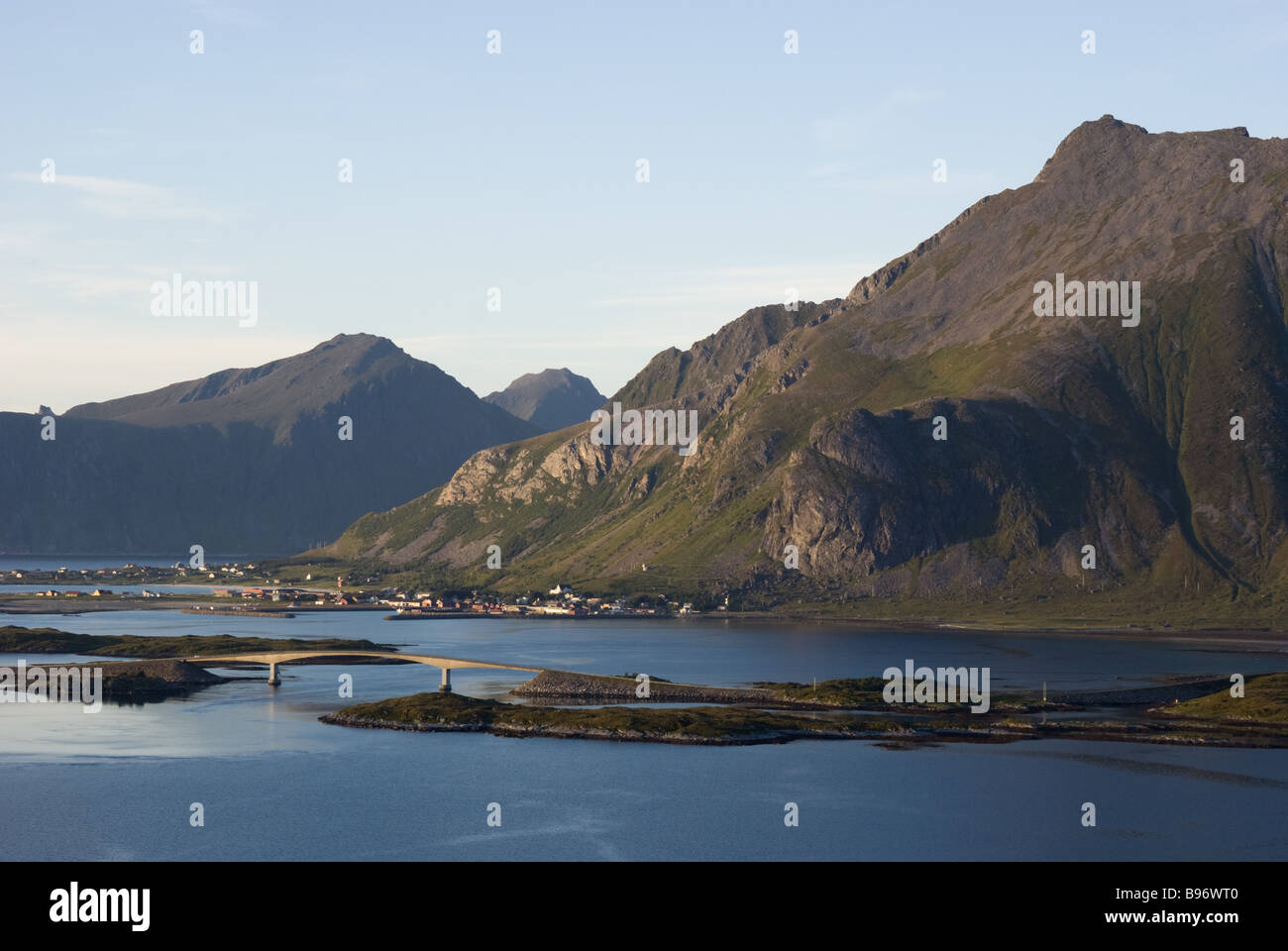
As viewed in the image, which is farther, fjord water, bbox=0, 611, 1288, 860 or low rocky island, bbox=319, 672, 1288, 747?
low rocky island, bbox=319, 672, 1288, 747

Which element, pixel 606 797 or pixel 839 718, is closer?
pixel 606 797

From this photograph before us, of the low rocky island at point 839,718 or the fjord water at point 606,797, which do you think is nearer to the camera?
the fjord water at point 606,797

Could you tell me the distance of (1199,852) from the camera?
367 ft
